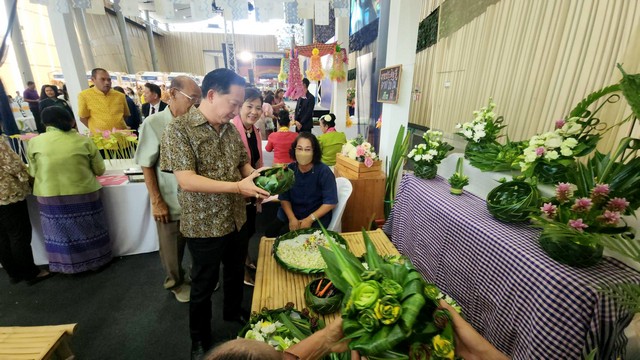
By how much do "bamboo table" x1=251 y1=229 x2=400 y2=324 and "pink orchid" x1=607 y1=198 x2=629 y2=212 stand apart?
974mm

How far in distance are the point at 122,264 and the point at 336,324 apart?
2.67 metres

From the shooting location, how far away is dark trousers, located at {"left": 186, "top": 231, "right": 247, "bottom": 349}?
142 centimetres

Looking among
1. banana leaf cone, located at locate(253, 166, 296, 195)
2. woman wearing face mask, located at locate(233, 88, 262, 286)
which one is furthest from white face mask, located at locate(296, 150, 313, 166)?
banana leaf cone, located at locate(253, 166, 296, 195)

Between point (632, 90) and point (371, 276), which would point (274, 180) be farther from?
point (632, 90)

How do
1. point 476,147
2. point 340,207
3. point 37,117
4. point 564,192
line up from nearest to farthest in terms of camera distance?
point 564,192
point 476,147
point 340,207
point 37,117

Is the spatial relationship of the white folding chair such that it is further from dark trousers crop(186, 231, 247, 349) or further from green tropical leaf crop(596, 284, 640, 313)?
green tropical leaf crop(596, 284, 640, 313)

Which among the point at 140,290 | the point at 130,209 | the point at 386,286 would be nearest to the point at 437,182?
the point at 386,286

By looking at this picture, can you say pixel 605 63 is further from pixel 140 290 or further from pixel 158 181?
pixel 140 290

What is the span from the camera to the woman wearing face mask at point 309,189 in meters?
2.16

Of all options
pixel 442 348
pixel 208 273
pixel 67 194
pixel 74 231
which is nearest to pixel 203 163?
pixel 208 273

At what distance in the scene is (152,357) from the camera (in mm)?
1728

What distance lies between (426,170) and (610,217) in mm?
1197

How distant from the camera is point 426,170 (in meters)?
2.12

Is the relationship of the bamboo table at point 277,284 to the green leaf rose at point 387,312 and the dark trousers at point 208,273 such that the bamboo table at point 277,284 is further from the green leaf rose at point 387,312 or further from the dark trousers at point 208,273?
the green leaf rose at point 387,312
